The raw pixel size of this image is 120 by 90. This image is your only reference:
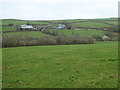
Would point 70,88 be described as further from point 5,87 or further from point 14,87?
Result: point 5,87

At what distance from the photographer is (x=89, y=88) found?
8523mm

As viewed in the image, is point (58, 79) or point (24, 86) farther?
point (58, 79)

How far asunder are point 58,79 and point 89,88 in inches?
99.8

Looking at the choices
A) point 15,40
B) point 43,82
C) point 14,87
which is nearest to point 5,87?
point 14,87

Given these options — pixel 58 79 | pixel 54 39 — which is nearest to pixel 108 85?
pixel 58 79

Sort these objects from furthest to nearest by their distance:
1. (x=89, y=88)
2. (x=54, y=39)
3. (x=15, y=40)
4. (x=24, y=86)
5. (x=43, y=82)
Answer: (x=54, y=39), (x=15, y=40), (x=43, y=82), (x=24, y=86), (x=89, y=88)

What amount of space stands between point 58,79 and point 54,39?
188ft

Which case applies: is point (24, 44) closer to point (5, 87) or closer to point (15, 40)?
point (15, 40)

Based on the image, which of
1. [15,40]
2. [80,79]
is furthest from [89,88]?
[15,40]

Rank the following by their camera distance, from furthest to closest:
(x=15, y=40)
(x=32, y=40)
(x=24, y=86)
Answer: (x=32, y=40)
(x=15, y=40)
(x=24, y=86)

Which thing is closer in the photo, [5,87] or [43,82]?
[5,87]

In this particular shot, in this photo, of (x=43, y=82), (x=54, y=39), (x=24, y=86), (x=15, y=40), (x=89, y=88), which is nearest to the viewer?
Answer: (x=89, y=88)

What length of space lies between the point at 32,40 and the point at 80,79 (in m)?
54.6

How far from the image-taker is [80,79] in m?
10.2
